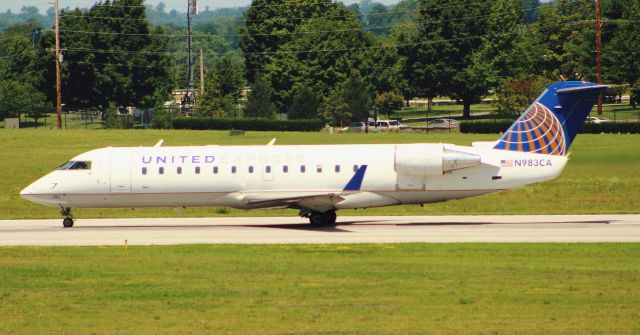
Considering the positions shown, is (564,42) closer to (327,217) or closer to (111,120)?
(111,120)

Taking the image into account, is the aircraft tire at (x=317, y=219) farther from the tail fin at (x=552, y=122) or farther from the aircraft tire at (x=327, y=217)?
the tail fin at (x=552, y=122)

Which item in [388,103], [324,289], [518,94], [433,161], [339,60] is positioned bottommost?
[324,289]

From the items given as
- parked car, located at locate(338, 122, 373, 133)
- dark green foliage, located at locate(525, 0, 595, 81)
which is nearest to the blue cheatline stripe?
parked car, located at locate(338, 122, 373, 133)

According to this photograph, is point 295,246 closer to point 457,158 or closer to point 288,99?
point 457,158

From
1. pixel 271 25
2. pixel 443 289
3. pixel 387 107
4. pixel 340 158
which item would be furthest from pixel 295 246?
pixel 271 25

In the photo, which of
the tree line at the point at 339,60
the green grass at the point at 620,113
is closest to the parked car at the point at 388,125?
the tree line at the point at 339,60

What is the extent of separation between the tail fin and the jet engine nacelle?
1592mm

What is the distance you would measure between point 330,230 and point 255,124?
4988 centimetres

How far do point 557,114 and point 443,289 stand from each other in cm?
1463

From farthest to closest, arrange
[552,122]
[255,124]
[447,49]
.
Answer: [447,49] → [255,124] → [552,122]

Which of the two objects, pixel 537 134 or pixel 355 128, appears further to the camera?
pixel 355 128

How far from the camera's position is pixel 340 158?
36219 millimetres

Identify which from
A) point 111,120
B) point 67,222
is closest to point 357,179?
point 67,222

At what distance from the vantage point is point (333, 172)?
36094 millimetres
